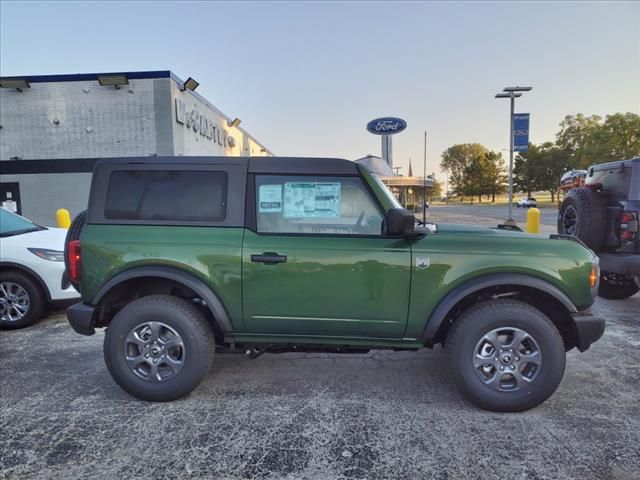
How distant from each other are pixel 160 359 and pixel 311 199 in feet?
5.59

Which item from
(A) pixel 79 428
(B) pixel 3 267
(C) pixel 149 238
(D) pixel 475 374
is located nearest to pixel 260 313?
(C) pixel 149 238

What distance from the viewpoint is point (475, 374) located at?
293cm

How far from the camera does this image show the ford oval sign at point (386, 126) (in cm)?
2058

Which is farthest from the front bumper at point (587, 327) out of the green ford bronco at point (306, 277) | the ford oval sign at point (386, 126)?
the ford oval sign at point (386, 126)

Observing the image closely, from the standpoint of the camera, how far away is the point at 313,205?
3107 mm

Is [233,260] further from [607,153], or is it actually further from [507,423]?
[607,153]

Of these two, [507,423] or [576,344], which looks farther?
[576,344]

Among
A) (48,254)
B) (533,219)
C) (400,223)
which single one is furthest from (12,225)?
(533,219)

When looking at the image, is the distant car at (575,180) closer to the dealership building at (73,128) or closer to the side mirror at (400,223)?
the side mirror at (400,223)

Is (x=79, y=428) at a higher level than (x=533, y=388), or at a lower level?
lower

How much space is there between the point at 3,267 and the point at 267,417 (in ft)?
13.6

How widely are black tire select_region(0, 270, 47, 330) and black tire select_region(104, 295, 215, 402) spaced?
8.48 feet

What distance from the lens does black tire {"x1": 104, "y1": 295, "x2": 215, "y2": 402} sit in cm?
304

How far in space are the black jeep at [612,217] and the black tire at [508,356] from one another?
2974mm
